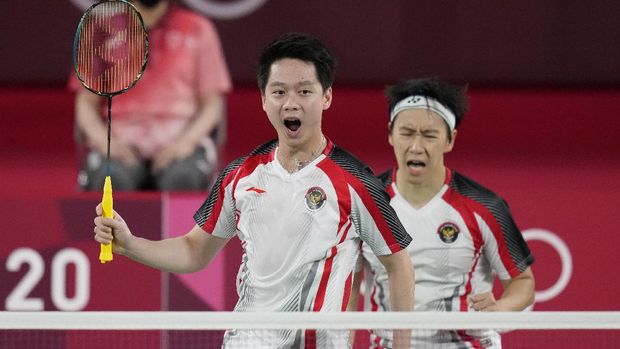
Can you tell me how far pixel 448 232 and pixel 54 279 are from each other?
233 centimetres

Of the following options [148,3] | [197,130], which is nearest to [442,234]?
[197,130]

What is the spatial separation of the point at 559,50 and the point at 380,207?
204 inches

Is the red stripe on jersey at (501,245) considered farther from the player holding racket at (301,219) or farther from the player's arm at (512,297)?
the player holding racket at (301,219)

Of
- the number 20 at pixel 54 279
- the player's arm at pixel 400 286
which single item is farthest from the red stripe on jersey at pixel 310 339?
the number 20 at pixel 54 279

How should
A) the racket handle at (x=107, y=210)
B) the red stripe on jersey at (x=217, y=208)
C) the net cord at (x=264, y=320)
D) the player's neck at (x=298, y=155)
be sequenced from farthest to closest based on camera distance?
the red stripe on jersey at (x=217, y=208)
the player's neck at (x=298, y=155)
the racket handle at (x=107, y=210)
the net cord at (x=264, y=320)

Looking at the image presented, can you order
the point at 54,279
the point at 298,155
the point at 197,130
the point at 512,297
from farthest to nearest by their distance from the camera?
1. the point at 197,130
2. the point at 54,279
3. the point at 512,297
4. the point at 298,155

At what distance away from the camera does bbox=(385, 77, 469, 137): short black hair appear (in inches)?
217

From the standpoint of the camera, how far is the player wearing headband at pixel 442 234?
17.5ft

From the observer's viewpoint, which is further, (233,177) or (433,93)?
(433,93)

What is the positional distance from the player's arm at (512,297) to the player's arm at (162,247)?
115cm

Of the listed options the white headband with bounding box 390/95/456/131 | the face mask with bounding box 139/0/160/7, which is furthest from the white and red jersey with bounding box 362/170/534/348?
the face mask with bounding box 139/0/160/7

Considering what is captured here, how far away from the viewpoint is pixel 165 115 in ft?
25.2

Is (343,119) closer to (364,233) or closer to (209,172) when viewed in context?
(209,172)

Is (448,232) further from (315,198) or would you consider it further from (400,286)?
(315,198)
